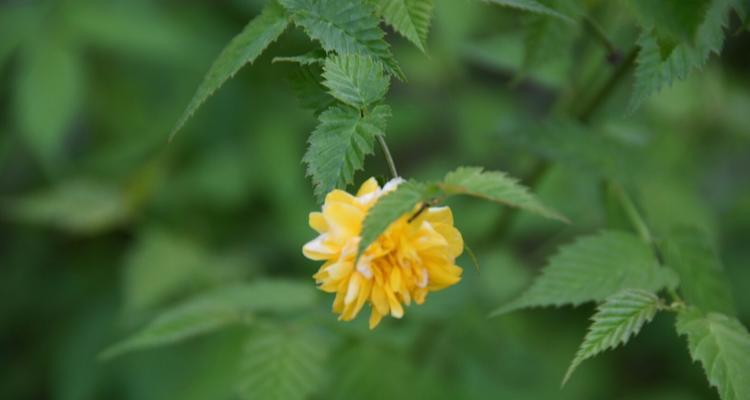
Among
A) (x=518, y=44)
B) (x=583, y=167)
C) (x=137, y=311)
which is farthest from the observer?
(x=137, y=311)

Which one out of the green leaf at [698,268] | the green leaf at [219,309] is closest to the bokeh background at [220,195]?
the green leaf at [219,309]

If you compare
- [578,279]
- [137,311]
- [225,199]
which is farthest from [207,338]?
[578,279]

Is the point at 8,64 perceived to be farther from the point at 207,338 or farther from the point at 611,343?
the point at 611,343

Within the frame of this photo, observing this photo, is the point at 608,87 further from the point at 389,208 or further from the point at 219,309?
the point at 219,309

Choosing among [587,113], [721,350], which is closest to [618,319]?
[721,350]

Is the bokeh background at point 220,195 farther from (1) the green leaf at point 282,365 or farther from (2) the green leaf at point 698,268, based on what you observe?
(2) the green leaf at point 698,268

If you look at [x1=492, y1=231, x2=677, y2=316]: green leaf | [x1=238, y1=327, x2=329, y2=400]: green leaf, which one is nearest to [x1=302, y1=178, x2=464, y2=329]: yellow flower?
Answer: [x1=492, y1=231, x2=677, y2=316]: green leaf

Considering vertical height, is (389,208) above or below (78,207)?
above
